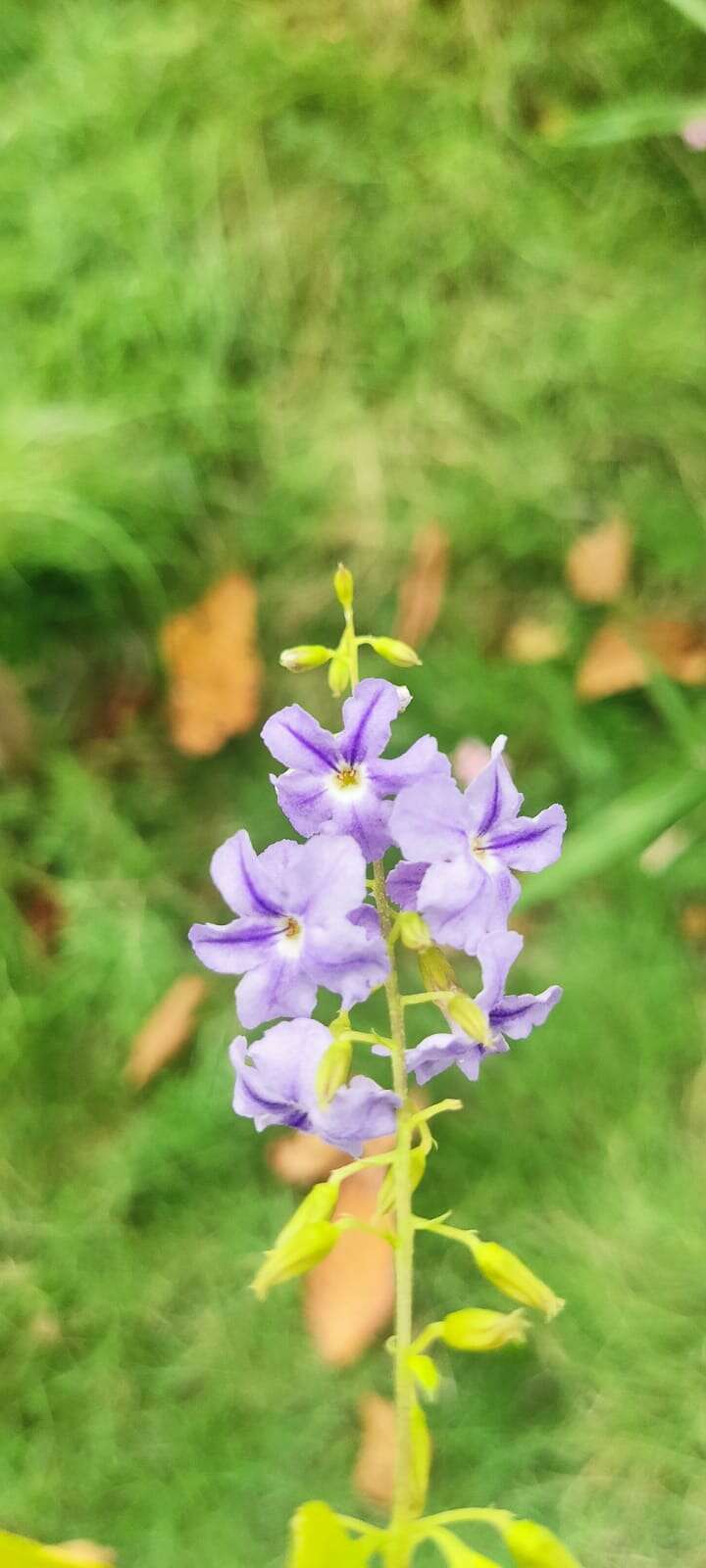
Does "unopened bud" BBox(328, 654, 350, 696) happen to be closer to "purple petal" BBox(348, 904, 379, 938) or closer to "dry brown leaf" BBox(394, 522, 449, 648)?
"purple petal" BBox(348, 904, 379, 938)

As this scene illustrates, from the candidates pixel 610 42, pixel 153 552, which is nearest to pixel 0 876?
pixel 153 552

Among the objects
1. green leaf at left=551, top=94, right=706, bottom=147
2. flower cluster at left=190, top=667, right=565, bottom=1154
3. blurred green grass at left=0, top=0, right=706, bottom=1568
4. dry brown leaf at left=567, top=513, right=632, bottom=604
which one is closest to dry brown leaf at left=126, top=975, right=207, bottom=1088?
blurred green grass at left=0, top=0, right=706, bottom=1568

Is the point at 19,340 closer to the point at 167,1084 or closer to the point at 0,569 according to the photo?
the point at 0,569

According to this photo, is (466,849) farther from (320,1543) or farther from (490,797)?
(320,1543)

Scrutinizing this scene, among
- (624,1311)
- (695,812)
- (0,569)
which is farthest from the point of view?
(0,569)

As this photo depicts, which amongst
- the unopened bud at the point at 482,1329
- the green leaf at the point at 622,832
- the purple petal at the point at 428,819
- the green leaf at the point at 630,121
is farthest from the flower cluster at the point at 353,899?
the green leaf at the point at 630,121

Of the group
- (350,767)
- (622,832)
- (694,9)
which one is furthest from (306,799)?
(694,9)
